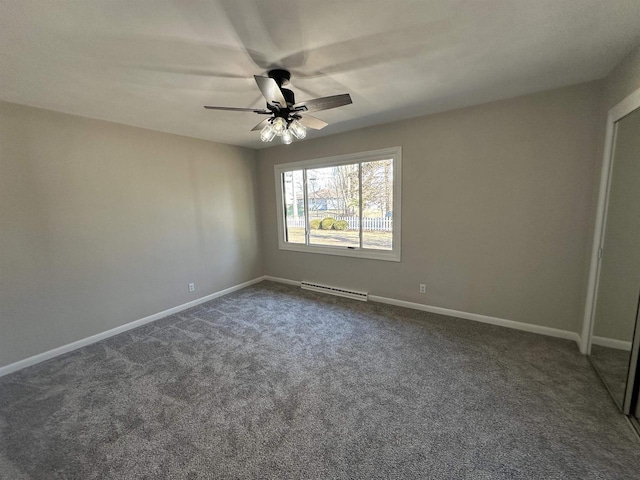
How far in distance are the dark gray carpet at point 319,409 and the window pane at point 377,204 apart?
1332mm

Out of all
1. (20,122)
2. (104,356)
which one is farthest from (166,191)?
(104,356)

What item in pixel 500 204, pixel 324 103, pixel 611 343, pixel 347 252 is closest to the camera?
pixel 324 103

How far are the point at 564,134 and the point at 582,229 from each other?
36.7 inches

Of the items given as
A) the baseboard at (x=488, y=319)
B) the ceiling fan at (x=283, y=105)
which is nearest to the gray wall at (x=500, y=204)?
the baseboard at (x=488, y=319)

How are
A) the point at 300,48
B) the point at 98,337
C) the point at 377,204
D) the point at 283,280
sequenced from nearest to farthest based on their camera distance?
1. the point at 300,48
2. the point at 98,337
3. the point at 377,204
4. the point at 283,280

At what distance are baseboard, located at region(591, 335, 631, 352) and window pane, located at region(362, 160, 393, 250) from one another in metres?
2.13

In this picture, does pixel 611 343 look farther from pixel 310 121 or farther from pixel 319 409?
pixel 310 121

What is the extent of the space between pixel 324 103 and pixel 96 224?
9.45 feet

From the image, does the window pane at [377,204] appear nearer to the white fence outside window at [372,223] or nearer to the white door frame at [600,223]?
the white fence outside window at [372,223]

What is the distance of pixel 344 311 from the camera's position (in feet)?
11.6

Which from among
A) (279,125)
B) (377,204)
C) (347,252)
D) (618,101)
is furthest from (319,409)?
(618,101)

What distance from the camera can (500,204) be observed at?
2816 millimetres

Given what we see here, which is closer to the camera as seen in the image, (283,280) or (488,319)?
(488,319)

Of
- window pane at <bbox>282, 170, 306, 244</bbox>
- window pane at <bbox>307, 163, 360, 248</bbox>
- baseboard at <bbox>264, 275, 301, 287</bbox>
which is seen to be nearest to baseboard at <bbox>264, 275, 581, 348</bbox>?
window pane at <bbox>307, 163, 360, 248</bbox>
